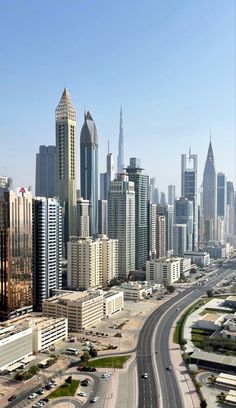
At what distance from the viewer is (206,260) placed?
101m

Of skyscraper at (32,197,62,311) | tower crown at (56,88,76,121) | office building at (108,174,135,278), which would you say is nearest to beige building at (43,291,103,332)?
skyscraper at (32,197,62,311)

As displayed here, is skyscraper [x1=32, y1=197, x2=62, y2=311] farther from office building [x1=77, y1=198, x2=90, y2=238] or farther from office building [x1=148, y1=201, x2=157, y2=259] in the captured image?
office building [x1=77, y1=198, x2=90, y2=238]

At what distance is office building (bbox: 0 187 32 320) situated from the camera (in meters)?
47.4

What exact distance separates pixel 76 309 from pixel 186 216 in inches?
3011

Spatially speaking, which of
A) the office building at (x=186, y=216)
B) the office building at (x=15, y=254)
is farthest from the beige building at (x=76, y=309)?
the office building at (x=186, y=216)

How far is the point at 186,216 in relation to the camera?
118875 mm

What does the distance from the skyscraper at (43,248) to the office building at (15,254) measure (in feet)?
8.48

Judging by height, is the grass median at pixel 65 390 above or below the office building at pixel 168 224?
below

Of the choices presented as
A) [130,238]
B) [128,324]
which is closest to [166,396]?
[128,324]

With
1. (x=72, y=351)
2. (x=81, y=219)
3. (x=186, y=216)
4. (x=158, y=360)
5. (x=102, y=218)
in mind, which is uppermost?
(x=186, y=216)

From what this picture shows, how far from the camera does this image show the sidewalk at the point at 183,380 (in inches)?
1156

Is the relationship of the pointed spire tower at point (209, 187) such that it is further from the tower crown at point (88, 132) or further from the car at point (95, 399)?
the car at point (95, 399)

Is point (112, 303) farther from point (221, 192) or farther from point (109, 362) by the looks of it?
point (221, 192)

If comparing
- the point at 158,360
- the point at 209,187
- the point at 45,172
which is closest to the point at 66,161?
the point at 45,172
